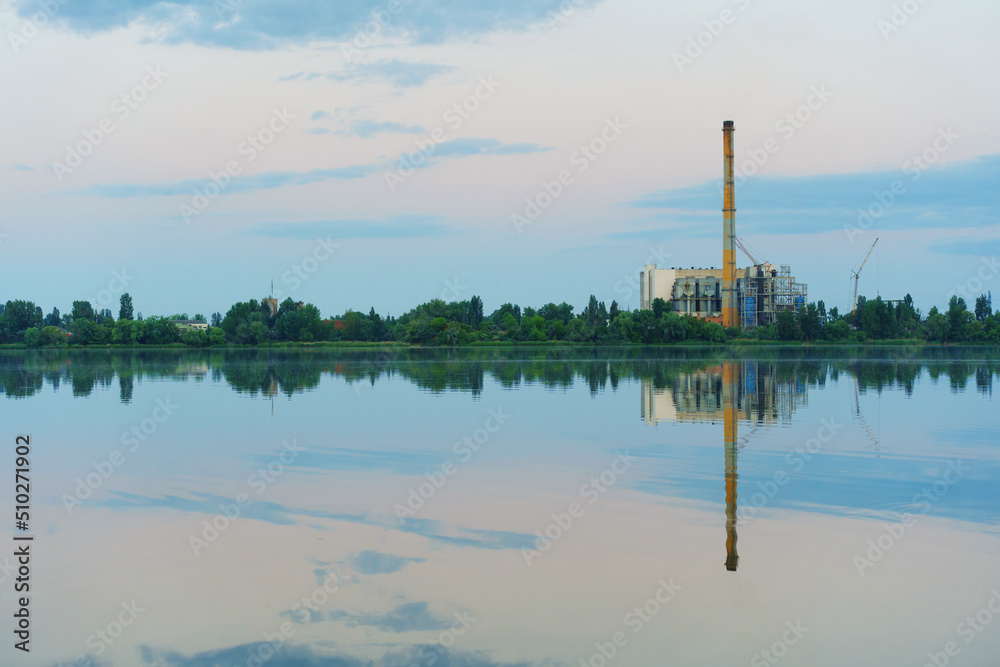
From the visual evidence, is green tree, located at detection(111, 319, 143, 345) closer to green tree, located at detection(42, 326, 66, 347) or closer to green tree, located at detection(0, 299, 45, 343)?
green tree, located at detection(42, 326, 66, 347)

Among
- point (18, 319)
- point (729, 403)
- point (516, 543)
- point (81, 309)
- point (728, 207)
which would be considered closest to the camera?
point (516, 543)

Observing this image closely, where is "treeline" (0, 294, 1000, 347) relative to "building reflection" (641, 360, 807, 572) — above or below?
above

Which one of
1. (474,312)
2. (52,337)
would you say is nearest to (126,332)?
(52,337)

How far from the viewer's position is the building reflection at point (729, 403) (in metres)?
14.3

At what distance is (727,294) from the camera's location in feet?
322

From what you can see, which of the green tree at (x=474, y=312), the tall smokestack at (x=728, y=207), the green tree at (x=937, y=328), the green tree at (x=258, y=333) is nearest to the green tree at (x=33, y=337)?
the green tree at (x=258, y=333)

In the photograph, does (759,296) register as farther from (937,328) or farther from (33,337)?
(33,337)

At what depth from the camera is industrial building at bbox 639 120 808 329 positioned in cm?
10744

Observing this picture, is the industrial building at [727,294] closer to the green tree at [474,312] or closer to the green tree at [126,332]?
the green tree at [474,312]

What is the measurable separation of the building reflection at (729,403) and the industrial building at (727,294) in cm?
6327

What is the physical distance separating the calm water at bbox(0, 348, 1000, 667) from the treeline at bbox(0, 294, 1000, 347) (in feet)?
272

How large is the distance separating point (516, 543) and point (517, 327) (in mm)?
107531

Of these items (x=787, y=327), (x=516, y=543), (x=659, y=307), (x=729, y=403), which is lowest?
(x=516, y=543)

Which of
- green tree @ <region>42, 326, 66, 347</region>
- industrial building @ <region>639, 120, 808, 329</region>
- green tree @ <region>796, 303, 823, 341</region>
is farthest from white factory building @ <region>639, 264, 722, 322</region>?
green tree @ <region>42, 326, 66, 347</region>
